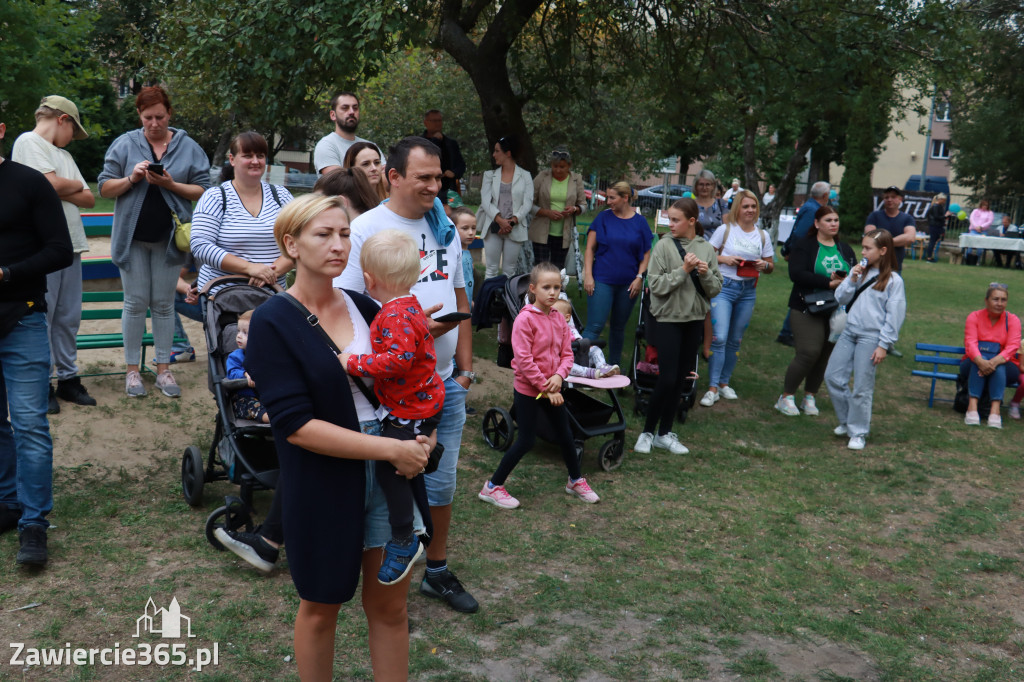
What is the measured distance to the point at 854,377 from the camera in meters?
7.98

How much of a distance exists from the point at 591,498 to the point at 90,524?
313 centimetres

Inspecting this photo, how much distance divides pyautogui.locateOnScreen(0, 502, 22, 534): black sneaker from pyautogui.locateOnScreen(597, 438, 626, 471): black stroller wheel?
392cm

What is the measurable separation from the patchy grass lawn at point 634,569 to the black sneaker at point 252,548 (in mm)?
136

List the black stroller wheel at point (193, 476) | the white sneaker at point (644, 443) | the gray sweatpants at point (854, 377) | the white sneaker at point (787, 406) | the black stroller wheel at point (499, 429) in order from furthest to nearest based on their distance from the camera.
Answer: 1. the white sneaker at point (787, 406)
2. the gray sweatpants at point (854, 377)
3. the white sneaker at point (644, 443)
4. the black stroller wheel at point (499, 429)
5. the black stroller wheel at point (193, 476)

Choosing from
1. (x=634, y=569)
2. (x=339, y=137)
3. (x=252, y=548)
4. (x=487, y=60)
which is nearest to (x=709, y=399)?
(x=634, y=569)

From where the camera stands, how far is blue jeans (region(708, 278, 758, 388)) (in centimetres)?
874

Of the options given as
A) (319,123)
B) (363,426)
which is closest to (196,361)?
(363,426)

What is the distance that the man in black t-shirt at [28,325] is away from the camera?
4.32 meters

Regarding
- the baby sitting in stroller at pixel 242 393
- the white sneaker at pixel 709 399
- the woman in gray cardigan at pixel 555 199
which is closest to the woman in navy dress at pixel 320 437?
the baby sitting in stroller at pixel 242 393

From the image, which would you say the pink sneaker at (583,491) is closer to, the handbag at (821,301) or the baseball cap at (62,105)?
the handbag at (821,301)

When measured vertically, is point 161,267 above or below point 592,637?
above

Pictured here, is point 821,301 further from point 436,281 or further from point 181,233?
point 181,233

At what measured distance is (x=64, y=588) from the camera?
14.2 feet

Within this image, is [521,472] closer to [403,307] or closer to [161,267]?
[161,267]
